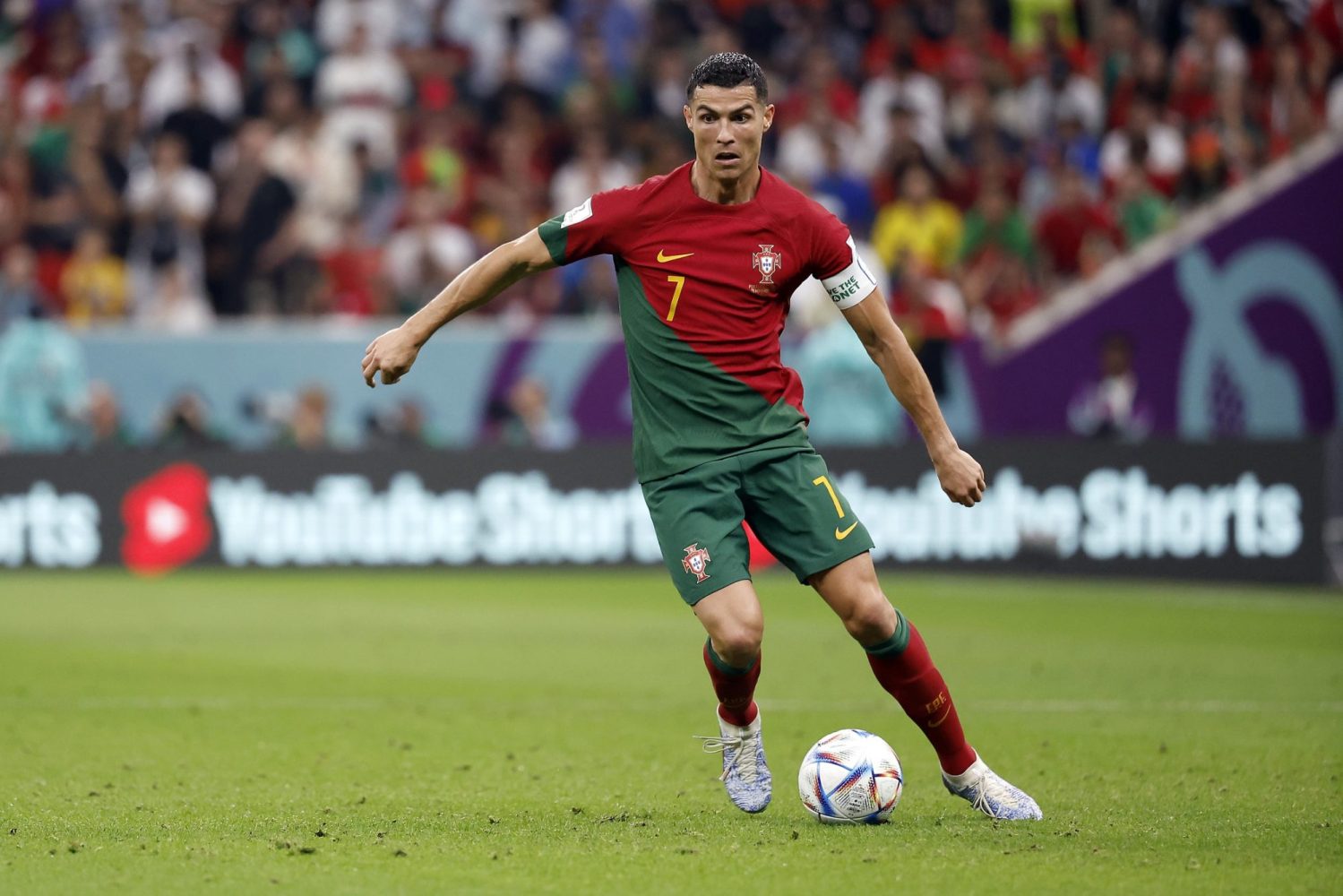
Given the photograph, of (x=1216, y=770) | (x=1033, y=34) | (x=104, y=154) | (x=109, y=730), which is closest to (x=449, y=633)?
(x=109, y=730)

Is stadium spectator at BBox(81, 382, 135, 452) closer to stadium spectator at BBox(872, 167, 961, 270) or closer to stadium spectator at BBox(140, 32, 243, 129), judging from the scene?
stadium spectator at BBox(140, 32, 243, 129)

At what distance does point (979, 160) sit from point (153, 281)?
8.27 meters

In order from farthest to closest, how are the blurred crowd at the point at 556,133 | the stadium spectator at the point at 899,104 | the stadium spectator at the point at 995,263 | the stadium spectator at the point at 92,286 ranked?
the stadium spectator at the point at 899,104
the stadium spectator at the point at 995,263
the blurred crowd at the point at 556,133
the stadium spectator at the point at 92,286

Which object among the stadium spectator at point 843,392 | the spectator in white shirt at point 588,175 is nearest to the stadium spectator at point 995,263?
the stadium spectator at point 843,392

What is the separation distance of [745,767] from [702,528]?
867 millimetres

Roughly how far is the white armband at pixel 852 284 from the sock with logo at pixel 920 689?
1035 mm

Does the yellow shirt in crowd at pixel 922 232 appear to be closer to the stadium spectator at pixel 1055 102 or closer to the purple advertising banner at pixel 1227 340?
the purple advertising banner at pixel 1227 340

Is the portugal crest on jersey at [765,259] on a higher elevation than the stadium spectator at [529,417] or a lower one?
higher

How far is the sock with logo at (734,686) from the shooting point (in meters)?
6.30

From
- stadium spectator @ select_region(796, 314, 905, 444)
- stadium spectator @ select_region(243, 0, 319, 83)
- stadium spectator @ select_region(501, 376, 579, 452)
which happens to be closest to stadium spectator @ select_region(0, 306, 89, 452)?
stadium spectator @ select_region(501, 376, 579, 452)

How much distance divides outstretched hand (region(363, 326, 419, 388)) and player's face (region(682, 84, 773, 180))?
1.10m

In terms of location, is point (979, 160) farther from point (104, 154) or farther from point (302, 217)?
point (104, 154)

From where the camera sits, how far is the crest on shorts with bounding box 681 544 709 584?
241 inches

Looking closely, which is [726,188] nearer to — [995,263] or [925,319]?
[925,319]
